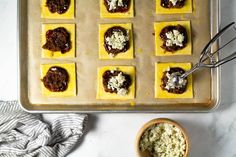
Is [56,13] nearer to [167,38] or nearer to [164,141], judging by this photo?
[167,38]

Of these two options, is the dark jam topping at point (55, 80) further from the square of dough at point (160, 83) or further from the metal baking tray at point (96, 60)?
the square of dough at point (160, 83)

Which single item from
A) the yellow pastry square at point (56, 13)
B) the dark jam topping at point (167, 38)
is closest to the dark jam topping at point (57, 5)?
the yellow pastry square at point (56, 13)

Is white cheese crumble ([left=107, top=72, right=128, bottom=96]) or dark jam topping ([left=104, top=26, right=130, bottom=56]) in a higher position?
dark jam topping ([left=104, top=26, right=130, bottom=56])

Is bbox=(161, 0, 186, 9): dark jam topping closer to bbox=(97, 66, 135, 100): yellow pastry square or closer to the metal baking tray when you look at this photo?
the metal baking tray

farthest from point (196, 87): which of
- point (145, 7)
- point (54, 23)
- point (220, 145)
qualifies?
point (54, 23)

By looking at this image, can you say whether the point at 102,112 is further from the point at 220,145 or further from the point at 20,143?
the point at 220,145

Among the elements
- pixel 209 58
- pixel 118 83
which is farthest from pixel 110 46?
pixel 209 58

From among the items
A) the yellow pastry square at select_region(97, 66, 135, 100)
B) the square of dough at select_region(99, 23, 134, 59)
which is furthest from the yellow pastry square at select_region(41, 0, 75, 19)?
the yellow pastry square at select_region(97, 66, 135, 100)
